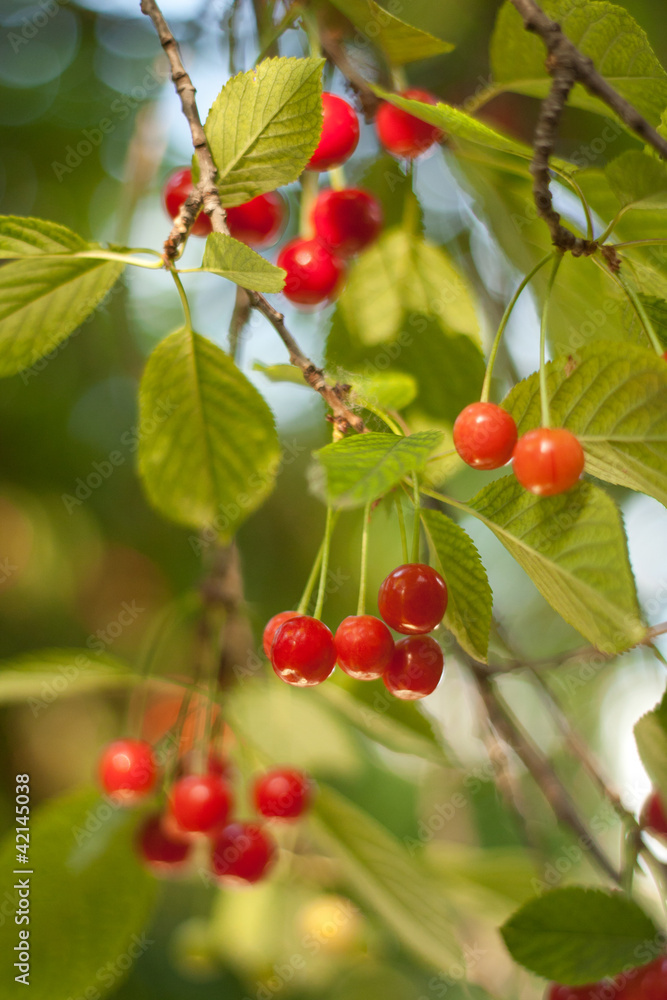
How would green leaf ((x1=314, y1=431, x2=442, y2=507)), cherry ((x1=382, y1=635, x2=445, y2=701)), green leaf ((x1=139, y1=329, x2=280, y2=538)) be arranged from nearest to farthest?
1. green leaf ((x1=314, y1=431, x2=442, y2=507))
2. cherry ((x1=382, y1=635, x2=445, y2=701))
3. green leaf ((x1=139, y1=329, x2=280, y2=538))

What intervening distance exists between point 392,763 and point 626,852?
4.70 feet

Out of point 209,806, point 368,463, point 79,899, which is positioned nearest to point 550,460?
point 368,463

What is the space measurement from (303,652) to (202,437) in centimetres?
31

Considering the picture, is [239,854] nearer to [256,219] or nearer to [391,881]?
[391,881]

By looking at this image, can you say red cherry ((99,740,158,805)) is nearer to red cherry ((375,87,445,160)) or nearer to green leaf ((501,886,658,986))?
green leaf ((501,886,658,986))

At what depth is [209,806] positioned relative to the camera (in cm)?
105

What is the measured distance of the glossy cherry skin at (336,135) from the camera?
0.91 meters

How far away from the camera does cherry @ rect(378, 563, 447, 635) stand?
0.63 m

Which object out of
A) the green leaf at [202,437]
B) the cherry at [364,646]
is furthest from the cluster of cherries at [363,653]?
the green leaf at [202,437]

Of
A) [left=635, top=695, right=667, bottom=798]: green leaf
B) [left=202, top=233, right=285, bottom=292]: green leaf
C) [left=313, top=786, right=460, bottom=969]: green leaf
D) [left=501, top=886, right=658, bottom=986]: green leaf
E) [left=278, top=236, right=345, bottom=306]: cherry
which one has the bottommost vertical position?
[left=313, top=786, right=460, bottom=969]: green leaf

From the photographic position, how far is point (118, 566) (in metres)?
2.04

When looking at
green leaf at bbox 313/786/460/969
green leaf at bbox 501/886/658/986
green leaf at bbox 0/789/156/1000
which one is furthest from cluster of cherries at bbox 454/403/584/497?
green leaf at bbox 0/789/156/1000

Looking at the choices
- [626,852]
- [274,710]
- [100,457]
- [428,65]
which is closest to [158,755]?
[274,710]

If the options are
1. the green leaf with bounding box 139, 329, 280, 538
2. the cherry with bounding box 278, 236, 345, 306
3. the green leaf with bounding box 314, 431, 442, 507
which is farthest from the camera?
the cherry with bounding box 278, 236, 345, 306
